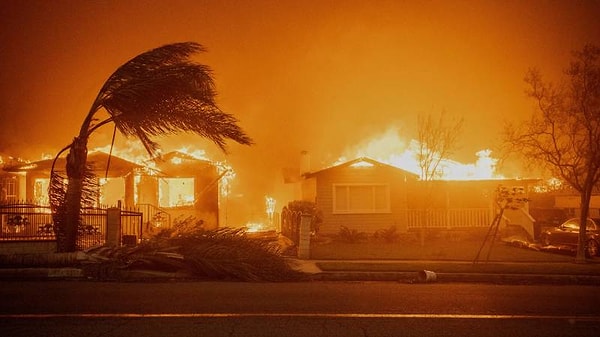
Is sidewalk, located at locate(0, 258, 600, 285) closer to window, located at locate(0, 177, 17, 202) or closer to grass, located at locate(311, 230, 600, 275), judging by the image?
grass, located at locate(311, 230, 600, 275)

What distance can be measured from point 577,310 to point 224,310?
5.65 m

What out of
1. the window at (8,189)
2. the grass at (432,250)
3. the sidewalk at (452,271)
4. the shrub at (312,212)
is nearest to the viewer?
the sidewalk at (452,271)

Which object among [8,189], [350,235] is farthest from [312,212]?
Answer: [8,189]

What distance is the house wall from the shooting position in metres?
23.1

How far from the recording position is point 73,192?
510 inches

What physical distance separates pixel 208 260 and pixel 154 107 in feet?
12.5

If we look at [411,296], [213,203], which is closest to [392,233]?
[213,203]

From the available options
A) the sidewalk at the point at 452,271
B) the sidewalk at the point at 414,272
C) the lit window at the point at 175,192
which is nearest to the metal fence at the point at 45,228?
the sidewalk at the point at 414,272

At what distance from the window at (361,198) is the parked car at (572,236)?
6.53 metres

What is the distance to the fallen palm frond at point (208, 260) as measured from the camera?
1152 cm

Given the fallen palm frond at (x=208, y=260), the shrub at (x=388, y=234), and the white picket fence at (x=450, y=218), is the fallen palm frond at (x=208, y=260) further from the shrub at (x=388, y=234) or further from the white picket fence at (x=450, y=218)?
the white picket fence at (x=450, y=218)

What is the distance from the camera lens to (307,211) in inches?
821

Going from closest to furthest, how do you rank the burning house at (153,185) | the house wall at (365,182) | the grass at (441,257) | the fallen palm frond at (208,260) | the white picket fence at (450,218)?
1. the fallen palm frond at (208,260)
2. the grass at (441,257)
3. the burning house at (153,185)
4. the house wall at (365,182)
5. the white picket fence at (450,218)

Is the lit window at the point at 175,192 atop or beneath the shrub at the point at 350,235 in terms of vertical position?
atop
